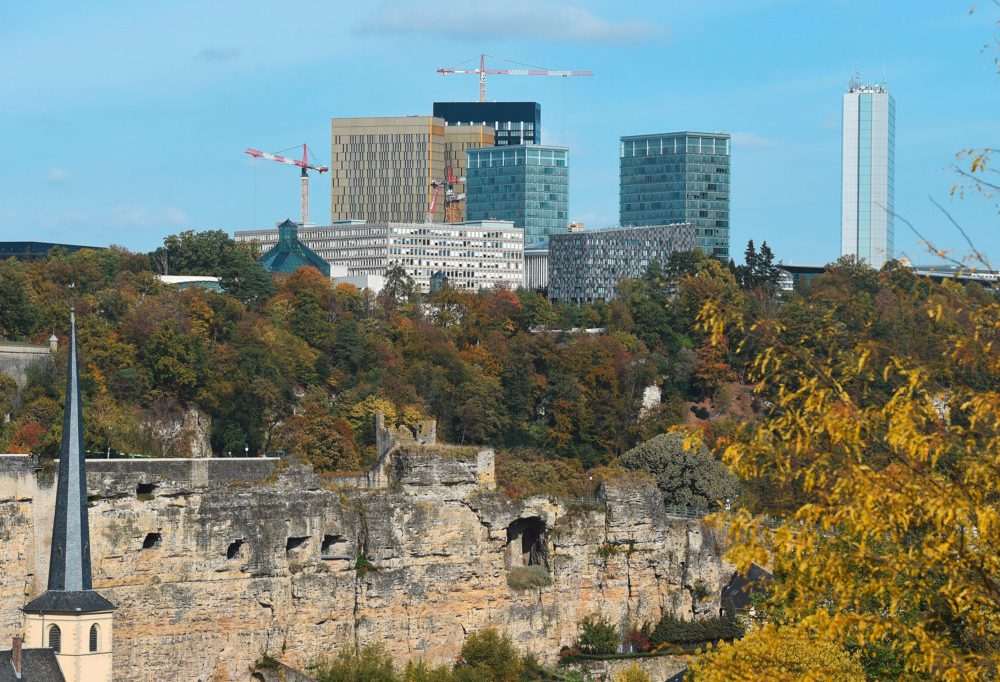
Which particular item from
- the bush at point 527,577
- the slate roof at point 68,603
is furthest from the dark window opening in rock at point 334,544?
the slate roof at point 68,603

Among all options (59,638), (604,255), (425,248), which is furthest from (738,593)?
(425,248)

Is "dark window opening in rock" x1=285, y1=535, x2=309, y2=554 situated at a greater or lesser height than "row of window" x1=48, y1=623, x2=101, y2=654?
greater

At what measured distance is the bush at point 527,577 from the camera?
52344 millimetres

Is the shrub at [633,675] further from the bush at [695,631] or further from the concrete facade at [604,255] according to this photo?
the concrete facade at [604,255]

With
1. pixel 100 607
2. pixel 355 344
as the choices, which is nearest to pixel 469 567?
pixel 100 607

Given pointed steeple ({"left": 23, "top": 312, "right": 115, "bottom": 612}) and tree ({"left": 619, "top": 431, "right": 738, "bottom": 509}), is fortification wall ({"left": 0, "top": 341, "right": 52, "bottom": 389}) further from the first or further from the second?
pointed steeple ({"left": 23, "top": 312, "right": 115, "bottom": 612})

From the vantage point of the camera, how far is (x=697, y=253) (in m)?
110

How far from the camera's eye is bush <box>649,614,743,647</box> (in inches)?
2108

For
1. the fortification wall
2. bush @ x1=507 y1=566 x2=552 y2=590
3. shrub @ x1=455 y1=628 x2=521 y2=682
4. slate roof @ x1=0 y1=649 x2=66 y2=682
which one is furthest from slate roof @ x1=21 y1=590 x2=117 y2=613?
the fortification wall

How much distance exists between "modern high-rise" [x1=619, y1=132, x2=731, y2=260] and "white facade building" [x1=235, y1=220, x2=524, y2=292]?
26.8m

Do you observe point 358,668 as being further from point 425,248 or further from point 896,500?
point 425,248

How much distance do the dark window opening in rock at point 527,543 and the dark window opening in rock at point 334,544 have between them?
21.9 feet

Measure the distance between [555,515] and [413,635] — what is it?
6596mm

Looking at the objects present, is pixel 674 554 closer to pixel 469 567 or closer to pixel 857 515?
pixel 469 567
